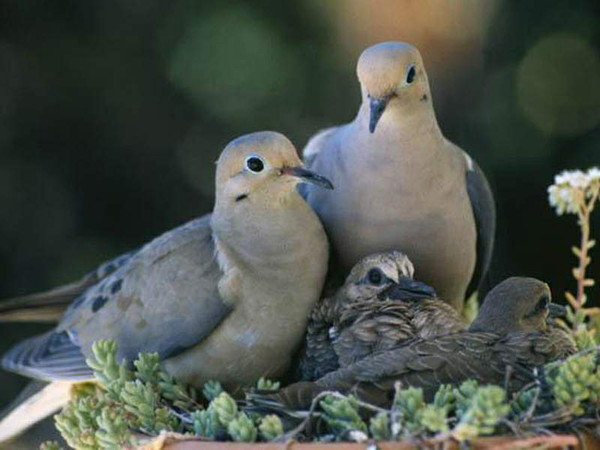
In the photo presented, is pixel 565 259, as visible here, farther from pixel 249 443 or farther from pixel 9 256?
pixel 249 443

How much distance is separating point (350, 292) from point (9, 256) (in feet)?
6.34

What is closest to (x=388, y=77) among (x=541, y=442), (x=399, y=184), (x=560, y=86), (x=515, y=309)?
(x=399, y=184)

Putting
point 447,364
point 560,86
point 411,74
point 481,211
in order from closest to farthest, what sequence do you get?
point 447,364
point 411,74
point 481,211
point 560,86

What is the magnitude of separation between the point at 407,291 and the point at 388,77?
0.39m

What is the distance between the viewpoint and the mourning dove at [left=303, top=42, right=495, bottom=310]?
220 cm

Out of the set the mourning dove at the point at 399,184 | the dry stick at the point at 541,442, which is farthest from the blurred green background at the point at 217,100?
the dry stick at the point at 541,442

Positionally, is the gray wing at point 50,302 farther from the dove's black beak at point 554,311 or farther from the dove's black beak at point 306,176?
the dove's black beak at point 554,311

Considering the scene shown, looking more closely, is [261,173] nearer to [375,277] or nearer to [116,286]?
[375,277]

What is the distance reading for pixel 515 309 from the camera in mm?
1972

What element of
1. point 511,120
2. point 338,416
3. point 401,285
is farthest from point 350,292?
point 511,120

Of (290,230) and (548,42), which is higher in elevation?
(548,42)

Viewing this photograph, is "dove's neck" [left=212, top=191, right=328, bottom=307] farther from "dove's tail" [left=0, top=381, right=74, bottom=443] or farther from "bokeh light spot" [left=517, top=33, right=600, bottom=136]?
"bokeh light spot" [left=517, top=33, right=600, bottom=136]

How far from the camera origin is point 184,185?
388 centimetres

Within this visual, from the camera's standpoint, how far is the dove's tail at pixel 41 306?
2.48 m
